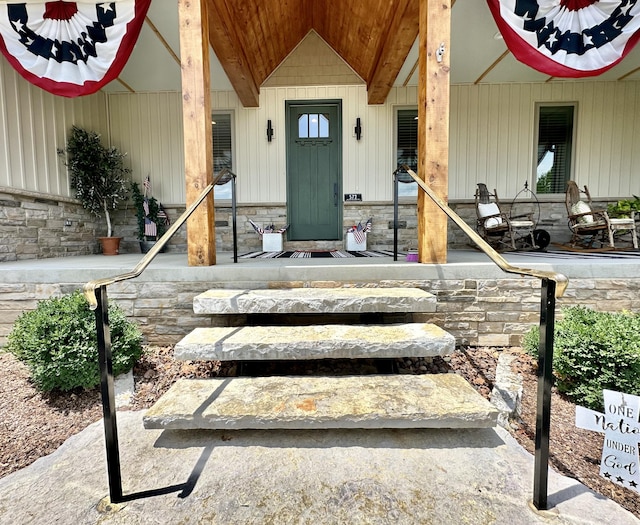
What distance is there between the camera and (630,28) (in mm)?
3064

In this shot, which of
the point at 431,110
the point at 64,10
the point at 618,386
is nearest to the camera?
the point at 618,386

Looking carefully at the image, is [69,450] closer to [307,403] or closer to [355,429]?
[307,403]

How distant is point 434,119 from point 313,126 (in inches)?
128

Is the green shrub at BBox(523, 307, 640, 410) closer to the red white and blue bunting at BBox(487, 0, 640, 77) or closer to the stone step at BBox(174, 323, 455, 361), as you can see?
the stone step at BBox(174, 323, 455, 361)

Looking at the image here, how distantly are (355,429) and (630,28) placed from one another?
4.25m

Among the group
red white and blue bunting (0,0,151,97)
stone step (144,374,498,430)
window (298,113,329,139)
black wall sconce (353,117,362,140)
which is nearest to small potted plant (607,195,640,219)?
black wall sconce (353,117,362,140)

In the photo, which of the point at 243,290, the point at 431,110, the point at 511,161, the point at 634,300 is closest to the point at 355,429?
the point at 243,290

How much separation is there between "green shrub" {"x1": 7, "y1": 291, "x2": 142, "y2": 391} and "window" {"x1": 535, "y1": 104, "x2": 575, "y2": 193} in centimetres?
624

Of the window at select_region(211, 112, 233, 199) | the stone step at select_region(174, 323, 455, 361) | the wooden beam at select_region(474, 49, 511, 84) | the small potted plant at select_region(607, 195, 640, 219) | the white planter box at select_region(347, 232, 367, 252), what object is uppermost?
the wooden beam at select_region(474, 49, 511, 84)

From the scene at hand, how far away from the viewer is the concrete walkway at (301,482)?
1114 millimetres

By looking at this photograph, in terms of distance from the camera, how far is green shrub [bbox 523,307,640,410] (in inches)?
73.5

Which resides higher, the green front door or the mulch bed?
the green front door

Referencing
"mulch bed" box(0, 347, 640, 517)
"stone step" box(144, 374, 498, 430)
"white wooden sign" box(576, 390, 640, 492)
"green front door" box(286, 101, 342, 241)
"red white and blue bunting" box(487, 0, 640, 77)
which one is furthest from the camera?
"green front door" box(286, 101, 342, 241)

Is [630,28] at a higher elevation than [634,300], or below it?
higher
